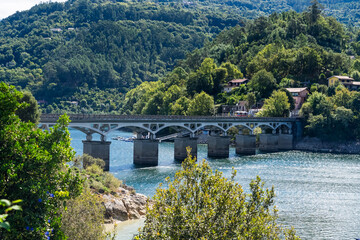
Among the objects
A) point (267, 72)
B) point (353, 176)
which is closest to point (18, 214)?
point (353, 176)

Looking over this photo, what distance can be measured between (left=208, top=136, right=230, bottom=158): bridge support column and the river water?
1.98 m

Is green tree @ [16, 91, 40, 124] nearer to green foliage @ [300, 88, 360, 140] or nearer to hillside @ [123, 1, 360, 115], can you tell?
green foliage @ [300, 88, 360, 140]

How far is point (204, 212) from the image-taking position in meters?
18.8

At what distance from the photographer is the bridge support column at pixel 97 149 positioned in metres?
72.4

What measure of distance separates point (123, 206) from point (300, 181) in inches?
1138

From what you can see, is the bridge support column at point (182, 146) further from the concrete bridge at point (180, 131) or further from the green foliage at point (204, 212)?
the green foliage at point (204, 212)

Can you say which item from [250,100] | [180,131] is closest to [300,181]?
[180,131]

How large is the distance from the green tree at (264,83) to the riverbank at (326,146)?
69.5ft

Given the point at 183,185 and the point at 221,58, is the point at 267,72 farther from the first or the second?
the point at 183,185

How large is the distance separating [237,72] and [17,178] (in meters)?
131

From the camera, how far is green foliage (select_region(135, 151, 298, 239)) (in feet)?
60.4

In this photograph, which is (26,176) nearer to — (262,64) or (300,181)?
(300,181)

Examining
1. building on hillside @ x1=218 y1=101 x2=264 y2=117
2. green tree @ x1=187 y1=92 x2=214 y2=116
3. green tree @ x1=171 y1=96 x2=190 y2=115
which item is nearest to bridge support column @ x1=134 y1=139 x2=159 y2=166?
green tree @ x1=187 y1=92 x2=214 y2=116

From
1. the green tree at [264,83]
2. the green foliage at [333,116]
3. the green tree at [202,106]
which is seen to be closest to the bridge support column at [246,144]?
the green foliage at [333,116]
